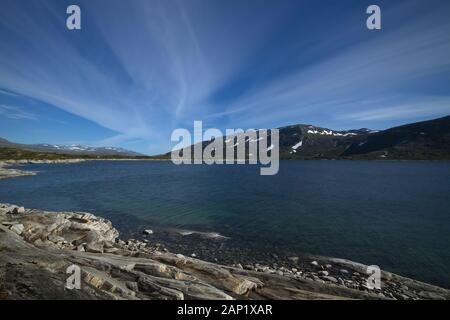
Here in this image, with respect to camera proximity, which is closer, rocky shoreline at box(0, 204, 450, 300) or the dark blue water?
rocky shoreline at box(0, 204, 450, 300)

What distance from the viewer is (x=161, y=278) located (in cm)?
1366

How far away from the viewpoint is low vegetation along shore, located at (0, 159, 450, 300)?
11.4 m

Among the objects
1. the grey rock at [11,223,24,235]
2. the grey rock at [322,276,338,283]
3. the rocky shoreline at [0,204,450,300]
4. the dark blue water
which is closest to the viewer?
the rocky shoreline at [0,204,450,300]

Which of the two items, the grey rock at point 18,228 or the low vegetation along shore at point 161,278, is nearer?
the low vegetation along shore at point 161,278

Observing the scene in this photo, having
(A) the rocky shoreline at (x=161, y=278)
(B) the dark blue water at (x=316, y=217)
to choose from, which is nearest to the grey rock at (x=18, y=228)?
(A) the rocky shoreline at (x=161, y=278)

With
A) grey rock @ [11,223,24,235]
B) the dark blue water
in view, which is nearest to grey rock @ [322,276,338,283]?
the dark blue water

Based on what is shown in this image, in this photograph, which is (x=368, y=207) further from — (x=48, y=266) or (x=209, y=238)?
(x=48, y=266)

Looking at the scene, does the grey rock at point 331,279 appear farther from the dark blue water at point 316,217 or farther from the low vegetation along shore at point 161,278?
the dark blue water at point 316,217

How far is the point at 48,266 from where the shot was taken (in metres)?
13.3

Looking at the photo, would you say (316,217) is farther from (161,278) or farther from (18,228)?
(18,228)

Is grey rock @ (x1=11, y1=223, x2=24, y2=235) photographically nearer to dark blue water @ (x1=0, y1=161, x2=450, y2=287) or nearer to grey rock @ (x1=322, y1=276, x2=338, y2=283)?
dark blue water @ (x1=0, y1=161, x2=450, y2=287)

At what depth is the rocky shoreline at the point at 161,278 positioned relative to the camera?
11.4 metres

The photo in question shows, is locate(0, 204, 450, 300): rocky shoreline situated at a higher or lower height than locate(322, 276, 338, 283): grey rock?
higher

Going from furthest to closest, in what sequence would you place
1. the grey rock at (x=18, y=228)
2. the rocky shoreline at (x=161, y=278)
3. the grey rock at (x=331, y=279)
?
the grey rock at (x=18, y=228), the grey rock at (x=331, y=279), the rocky shoreline at (x=161, y=278)
